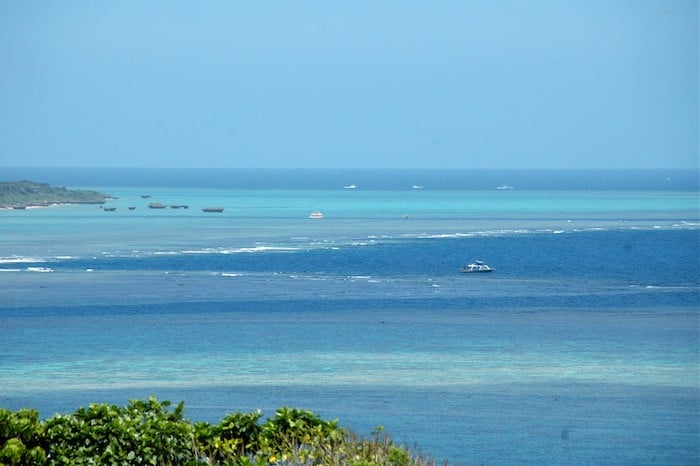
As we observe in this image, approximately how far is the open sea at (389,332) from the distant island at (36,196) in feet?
137

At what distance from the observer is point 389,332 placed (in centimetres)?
4616

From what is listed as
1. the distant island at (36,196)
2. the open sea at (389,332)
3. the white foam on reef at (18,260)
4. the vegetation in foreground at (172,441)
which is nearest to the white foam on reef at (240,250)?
the open sea at (389,332)

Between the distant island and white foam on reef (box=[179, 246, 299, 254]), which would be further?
the distant island

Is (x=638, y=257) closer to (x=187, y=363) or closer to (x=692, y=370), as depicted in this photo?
(x=692, y=370)

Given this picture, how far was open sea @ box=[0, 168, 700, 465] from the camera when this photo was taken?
102 feet

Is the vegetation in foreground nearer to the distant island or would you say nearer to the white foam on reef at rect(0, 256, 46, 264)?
the white foam on reef at rect(0, 256, 46, 264)

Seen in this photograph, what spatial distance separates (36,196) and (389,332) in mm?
111193

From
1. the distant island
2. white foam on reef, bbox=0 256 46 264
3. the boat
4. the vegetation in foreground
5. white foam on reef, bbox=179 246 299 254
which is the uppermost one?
the vegetation in foreground

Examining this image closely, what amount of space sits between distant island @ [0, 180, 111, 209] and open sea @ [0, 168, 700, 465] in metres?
41.7

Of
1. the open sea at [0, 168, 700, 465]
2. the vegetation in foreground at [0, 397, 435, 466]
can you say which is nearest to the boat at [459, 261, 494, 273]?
the open sea at [0, 168, 700, 465]

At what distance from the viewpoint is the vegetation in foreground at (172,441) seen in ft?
31.0

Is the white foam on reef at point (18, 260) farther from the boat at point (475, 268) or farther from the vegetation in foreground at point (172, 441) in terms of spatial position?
the vegetation in foreground at point (172, 441)

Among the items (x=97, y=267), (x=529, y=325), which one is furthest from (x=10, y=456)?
Result: (x=97, y=267)

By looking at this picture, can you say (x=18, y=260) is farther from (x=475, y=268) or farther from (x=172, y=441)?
(x=172, y=441)
